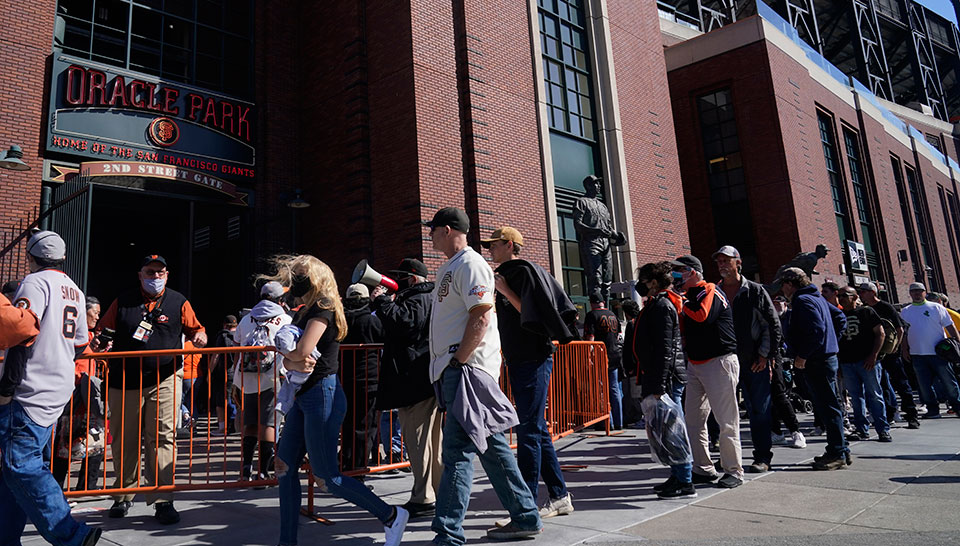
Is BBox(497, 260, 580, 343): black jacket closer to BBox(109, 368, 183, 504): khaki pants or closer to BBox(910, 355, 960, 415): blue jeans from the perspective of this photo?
BBox(109, 368, 183, 504): khaki pants

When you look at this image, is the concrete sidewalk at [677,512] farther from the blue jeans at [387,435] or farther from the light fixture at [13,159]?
the light fixture at [13,159]

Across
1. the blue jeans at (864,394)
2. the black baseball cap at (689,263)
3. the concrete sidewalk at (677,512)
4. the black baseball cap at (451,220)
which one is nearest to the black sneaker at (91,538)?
the concrete sidewalk at (677,512)

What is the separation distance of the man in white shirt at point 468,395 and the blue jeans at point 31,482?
2.12 meters

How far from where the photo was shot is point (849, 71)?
51406 millimetres

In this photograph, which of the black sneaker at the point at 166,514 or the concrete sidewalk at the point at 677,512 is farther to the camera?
the black sneaker at the point at 166,514

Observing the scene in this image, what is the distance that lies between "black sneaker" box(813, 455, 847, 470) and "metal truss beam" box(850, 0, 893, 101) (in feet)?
162

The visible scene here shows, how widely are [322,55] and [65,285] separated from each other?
11.9 m

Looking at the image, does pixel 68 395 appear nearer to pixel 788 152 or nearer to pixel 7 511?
pixel 7 511

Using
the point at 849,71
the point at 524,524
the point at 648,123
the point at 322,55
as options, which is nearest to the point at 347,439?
the point at 524,524

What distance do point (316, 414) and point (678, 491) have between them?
290 cm

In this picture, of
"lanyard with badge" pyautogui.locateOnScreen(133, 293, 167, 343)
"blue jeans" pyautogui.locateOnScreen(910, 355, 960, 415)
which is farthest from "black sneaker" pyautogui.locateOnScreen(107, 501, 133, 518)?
"blue jeans" pyautogui.locateOnScreen(910, 355, 960, 415)

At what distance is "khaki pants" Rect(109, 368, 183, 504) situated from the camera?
4582 mm

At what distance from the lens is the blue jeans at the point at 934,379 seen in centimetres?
879

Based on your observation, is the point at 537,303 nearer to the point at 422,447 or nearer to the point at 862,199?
the point at 422,447
